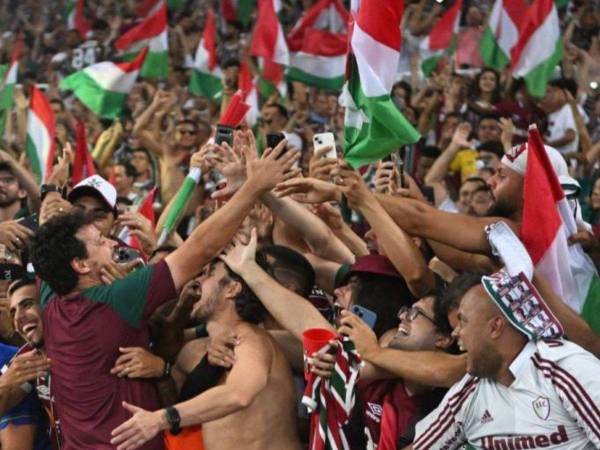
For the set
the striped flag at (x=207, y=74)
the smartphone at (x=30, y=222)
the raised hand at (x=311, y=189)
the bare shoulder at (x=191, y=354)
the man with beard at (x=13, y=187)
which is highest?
the raised hand at (x=311, y=189)

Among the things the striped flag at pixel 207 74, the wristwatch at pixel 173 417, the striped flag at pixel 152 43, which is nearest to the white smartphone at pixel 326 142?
the wristwatch at pixel 173 417

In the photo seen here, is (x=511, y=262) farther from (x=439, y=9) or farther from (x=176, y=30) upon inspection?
(x=176, y=30)

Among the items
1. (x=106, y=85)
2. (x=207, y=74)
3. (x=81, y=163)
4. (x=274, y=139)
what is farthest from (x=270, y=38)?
(x=274, y=139)

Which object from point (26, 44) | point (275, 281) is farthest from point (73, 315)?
point (26, 44)

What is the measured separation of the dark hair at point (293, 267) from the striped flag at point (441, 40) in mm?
7470

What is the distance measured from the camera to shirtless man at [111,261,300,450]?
234 inches

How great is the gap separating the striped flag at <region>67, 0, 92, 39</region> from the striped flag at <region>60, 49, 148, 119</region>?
22.2 feet

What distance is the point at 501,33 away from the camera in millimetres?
A: 13398

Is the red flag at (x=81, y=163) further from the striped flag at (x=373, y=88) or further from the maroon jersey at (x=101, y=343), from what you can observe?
the maroon jersey at (x=101, y=343)

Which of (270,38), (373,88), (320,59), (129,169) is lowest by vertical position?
(129,169)

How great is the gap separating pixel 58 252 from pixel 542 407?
7.63 ft

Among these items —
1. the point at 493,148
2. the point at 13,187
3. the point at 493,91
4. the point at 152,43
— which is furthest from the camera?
the point at 152,43

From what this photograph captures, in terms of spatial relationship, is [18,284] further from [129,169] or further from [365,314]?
[129,169]

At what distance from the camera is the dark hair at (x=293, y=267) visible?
23.5ft
